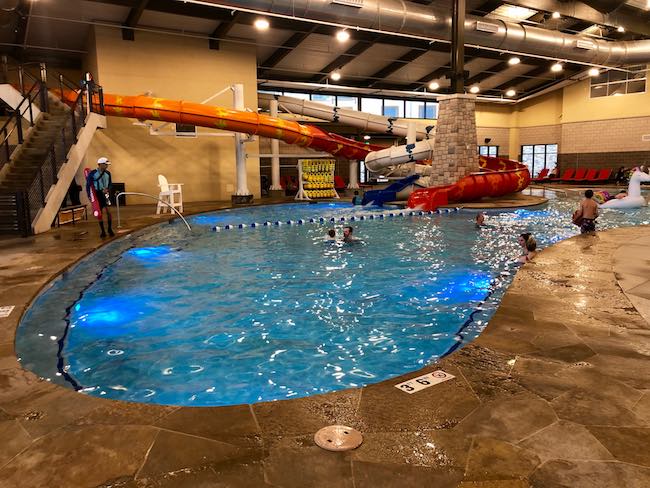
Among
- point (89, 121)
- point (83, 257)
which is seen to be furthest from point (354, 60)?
point (83, 257)

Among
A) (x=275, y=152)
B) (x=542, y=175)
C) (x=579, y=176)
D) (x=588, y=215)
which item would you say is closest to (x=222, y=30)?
(x=275, y=152)

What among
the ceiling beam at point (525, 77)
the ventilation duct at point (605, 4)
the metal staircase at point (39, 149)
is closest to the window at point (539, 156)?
the ceiling beam at point (525, 77)

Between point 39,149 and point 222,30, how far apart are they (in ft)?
26.4

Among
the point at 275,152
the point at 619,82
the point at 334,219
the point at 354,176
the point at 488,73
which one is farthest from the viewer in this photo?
the point at 488,73

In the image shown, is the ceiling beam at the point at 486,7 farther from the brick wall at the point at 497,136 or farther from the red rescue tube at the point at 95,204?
the red rescue tube at the point at 95,204

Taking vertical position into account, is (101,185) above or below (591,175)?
below

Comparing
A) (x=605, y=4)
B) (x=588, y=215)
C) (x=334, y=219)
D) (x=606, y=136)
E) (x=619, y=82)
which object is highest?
(x=605, y=4)

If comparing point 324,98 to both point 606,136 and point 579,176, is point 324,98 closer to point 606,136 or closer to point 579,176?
point 579,176

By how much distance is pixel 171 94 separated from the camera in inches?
664

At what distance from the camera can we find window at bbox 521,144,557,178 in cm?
2831

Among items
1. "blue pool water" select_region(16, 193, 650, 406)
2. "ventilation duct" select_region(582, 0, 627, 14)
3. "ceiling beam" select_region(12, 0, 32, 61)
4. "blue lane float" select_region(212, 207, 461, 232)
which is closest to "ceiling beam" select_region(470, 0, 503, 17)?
"ventilation duct" select_region(582, 0, 627, 14)

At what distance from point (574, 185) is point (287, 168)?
1510 centimetres

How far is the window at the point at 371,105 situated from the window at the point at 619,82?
37.4 feet

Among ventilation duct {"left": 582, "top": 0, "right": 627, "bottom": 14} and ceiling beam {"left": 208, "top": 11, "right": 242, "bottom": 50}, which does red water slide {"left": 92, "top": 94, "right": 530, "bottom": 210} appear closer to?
ceiling beam {"left": 208, "top": 11, "right": 242, "bottom": 50}
